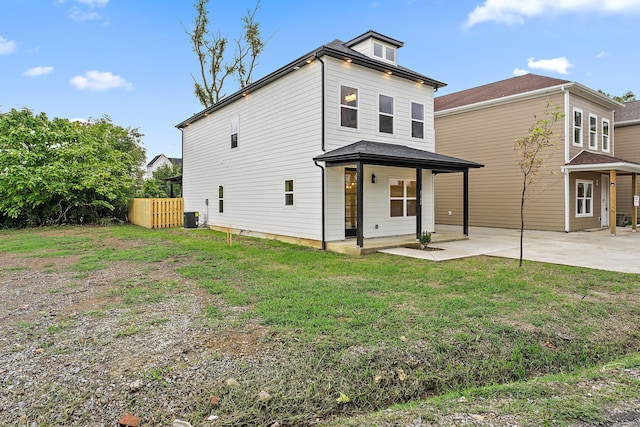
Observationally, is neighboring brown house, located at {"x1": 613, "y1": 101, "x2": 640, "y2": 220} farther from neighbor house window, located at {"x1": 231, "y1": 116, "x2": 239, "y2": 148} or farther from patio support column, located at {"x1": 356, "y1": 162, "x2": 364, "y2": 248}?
neighbor house window, located at {"x1": 231, "y1": 116, "x2": 239, "y2": 148}

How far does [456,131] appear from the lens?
1619 centimetres

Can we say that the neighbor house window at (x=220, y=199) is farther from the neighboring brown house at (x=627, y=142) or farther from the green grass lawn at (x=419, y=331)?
the neighboring brown house at (x=627, y=142)

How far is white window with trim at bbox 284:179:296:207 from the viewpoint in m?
10.5

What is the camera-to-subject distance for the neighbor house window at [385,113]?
10.7 m

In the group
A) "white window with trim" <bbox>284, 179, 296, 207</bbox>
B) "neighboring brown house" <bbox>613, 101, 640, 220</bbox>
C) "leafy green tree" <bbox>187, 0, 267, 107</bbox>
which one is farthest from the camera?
"leafy green tree" <bbox>187, 0, 267, 107</bbox>

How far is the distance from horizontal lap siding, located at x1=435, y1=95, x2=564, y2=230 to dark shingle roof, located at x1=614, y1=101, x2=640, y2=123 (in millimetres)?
6873

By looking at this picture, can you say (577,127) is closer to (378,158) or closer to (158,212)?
(378,158)

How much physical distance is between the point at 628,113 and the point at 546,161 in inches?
311

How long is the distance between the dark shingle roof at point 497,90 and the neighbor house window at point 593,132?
2.79m

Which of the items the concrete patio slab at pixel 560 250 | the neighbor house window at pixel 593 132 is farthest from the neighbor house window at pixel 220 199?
the neighbor house window at pixel 593 132

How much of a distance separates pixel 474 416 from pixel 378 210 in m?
8.77

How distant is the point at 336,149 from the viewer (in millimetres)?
9547

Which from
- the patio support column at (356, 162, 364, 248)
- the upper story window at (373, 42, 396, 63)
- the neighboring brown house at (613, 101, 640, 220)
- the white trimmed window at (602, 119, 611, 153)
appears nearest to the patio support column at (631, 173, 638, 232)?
the white trimmed window at (602, 119, 611, 153)

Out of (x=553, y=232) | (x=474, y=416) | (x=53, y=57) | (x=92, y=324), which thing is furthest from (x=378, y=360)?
(x=53, y=57)
